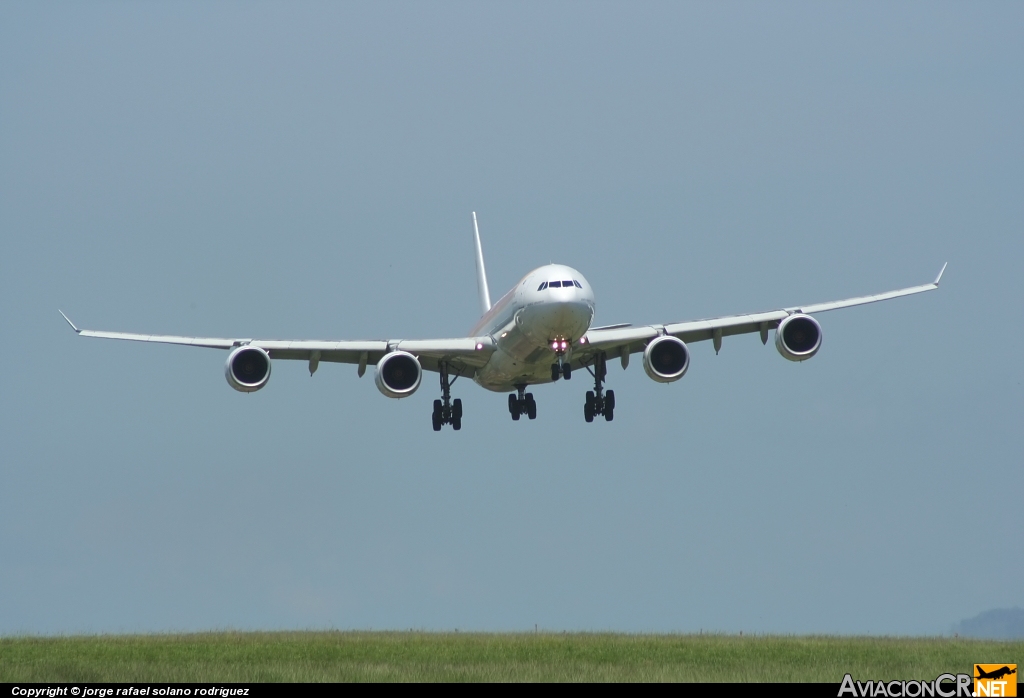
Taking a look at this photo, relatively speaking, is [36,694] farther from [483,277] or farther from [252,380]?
[483,277]

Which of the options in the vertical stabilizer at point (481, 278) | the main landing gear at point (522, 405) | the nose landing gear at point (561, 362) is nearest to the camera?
the nose landing gear at point (561, 362)

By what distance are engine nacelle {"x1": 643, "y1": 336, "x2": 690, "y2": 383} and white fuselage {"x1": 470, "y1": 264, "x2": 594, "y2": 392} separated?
8.14 feet

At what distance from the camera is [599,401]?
4962 centimetres

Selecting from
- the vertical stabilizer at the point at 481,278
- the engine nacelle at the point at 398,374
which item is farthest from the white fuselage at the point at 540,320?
the vertical stabilizer at the point at 481,278

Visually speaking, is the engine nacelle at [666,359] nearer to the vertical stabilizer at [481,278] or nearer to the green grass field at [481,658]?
the green grass field at [481,658]

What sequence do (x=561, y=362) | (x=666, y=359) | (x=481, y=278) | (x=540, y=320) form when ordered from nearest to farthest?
(x=540, y=320) < (x=561, y=362) < (x=666, y=359) < (x=481, y=278)

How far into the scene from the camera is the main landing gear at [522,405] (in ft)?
167

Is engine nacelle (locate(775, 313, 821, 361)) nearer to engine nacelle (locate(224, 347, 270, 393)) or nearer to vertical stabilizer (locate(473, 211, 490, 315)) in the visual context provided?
engine nacelle (locate(224, 347, 270, 393))

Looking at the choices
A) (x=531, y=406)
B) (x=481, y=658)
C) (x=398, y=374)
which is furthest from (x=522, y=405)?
(x=481, y=658)

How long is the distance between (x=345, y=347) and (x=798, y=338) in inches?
606

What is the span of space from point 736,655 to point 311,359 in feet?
67.4

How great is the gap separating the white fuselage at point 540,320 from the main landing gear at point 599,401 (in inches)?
94.1

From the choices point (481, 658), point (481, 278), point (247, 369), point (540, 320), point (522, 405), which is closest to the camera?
point (481, 658)

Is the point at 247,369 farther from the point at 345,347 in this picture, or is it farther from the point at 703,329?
the point at 703,329
